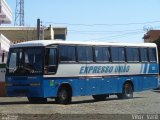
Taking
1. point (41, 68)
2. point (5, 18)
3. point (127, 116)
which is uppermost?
point (5, 18)

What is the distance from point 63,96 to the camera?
25328 millimetres

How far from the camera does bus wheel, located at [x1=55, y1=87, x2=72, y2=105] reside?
82.3 feet

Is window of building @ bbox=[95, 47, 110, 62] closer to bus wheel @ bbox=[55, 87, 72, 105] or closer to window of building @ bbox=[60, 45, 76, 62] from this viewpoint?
window of building @ bbox=[60, 45, 76, 62]

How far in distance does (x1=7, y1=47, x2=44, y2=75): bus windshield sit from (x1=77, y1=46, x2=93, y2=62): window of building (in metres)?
2.74

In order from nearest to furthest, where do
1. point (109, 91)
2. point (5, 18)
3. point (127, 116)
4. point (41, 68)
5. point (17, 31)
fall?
point (127, 116) → point (41, 68) → point (109, 91) → point (5, 18) → point (17, 31)

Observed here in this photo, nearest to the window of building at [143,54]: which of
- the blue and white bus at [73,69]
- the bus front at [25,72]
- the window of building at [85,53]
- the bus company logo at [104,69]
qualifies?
the blue and white bus at [73,69]

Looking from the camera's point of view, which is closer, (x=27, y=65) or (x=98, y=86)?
(x=27, y=65)

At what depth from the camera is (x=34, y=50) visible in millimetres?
24672

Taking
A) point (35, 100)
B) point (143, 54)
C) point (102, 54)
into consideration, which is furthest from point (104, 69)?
point (35, 100)

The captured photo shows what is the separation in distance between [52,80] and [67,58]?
5.19 feet

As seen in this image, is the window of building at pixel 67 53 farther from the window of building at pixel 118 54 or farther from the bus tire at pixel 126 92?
the bus tire at pixel 126 92

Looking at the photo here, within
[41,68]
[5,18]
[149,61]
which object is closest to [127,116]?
[41,68]

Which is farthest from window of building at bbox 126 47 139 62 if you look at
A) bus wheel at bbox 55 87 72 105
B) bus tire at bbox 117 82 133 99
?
bus wheel at bbox 55 87 72 105

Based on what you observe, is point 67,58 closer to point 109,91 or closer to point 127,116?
point 109,91
